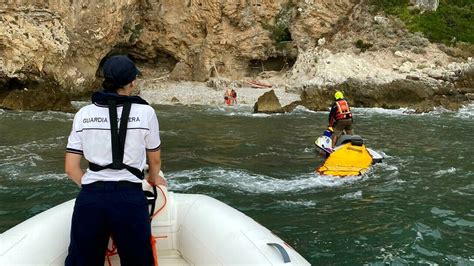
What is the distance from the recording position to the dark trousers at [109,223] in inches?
Answer: 130

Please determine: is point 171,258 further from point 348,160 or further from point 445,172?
point 445,172

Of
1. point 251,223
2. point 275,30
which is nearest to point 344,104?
point 251,223

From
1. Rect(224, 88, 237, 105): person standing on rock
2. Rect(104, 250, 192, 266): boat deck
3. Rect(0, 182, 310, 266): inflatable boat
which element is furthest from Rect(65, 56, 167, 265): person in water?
Rect(224, 88, 237, 105): person standing on rock

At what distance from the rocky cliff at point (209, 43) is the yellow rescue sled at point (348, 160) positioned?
14.0 meters

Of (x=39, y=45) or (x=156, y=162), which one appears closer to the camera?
(x=156, y=162)

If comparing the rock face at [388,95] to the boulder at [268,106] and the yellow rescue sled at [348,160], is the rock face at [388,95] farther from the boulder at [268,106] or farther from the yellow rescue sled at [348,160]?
the yellow rescue sled at [348,160]

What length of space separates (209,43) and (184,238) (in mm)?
26706

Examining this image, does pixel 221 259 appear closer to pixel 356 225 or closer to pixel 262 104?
pixel 356 225

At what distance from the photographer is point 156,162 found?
3.62m

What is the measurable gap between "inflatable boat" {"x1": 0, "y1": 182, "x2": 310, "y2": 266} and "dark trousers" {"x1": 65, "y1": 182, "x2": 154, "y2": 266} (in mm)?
393

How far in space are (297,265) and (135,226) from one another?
1139 millimetres

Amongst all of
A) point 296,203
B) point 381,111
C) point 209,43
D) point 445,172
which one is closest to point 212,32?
point 209,43

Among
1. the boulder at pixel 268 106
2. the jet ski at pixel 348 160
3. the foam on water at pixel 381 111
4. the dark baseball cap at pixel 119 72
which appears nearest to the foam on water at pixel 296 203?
the jet ski at pixel 348 160

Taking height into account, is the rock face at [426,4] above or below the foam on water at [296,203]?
above
